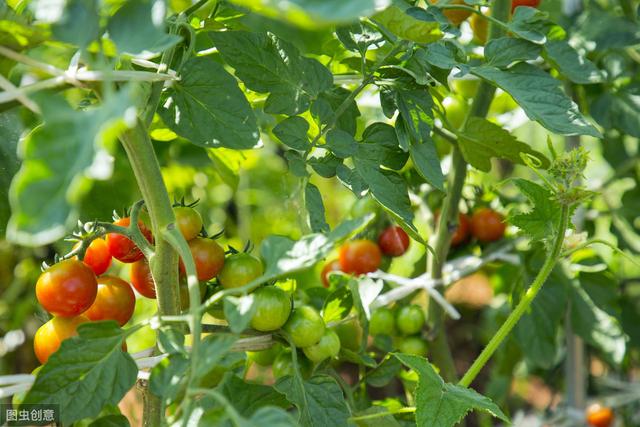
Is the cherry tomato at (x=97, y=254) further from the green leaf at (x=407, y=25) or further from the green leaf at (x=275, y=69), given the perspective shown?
the green leaf at (x=407, y=25)

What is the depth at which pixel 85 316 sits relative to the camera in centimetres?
71

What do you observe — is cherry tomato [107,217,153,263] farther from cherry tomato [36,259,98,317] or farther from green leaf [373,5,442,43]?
green leaf [373,5,442,43]

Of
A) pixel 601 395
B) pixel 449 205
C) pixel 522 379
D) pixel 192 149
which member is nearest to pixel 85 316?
pixel 449 205

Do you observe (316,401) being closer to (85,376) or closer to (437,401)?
(437,401)

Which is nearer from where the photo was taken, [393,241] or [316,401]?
[316,401]

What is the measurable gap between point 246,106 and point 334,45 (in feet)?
0.71

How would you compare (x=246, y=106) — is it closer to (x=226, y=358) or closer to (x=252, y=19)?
(x=252, y=19)

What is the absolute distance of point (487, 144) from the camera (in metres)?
0.82

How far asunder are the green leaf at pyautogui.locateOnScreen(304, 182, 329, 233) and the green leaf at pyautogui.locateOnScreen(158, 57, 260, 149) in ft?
0.28

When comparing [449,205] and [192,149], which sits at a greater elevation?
[449,205]

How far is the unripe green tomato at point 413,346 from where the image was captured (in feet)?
3.23

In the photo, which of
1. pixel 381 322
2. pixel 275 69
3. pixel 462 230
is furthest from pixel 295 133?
pixel 462 230

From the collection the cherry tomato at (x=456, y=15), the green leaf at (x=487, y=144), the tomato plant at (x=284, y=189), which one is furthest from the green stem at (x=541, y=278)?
the cherry tomato at (x=456, y=15)

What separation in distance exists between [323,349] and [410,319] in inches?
10.6
